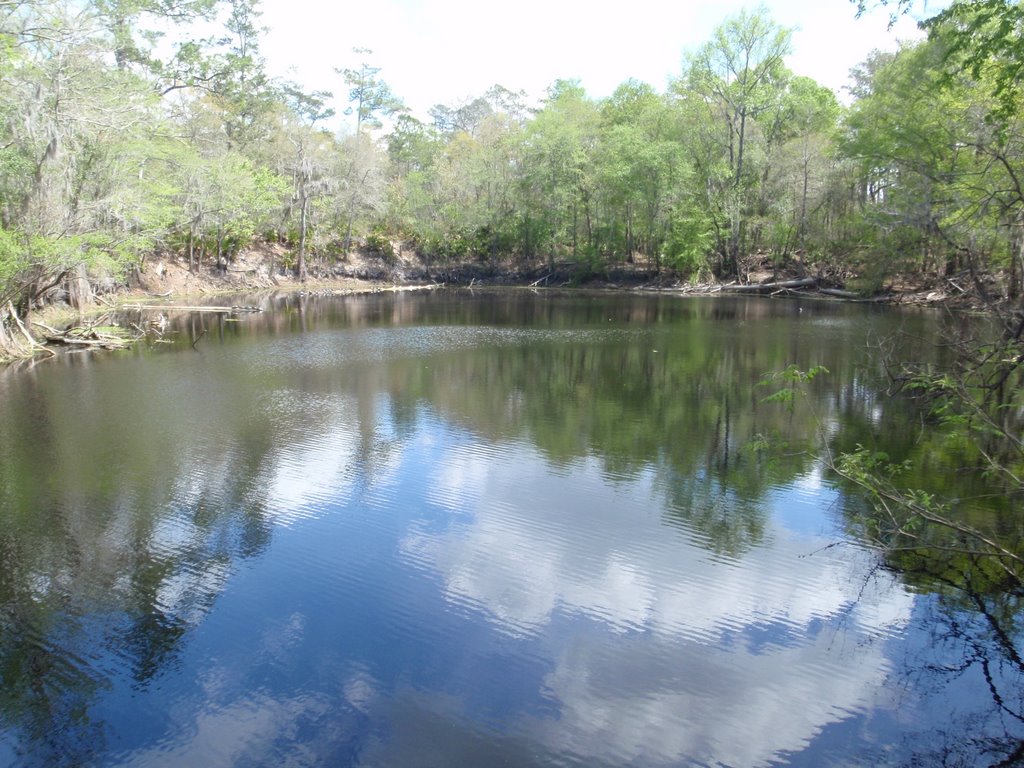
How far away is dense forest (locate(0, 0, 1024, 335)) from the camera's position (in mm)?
22000

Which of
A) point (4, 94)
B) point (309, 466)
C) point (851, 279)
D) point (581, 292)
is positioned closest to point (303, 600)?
point (309, 466)

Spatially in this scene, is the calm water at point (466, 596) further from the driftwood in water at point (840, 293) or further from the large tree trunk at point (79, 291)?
the driftwood in water at point (840, 293)

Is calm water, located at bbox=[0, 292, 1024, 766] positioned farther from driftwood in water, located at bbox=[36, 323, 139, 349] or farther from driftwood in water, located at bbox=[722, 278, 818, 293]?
driftwood in water, located at bbox=[722, 278, 818, 293]

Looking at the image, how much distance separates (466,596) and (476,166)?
172 ft

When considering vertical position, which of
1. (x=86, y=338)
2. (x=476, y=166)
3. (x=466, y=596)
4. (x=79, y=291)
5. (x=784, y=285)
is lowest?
(x=466, y=596)

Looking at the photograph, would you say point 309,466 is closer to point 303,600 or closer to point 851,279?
point 303,600

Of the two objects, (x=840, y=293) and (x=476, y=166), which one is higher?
(x=476, y=166)

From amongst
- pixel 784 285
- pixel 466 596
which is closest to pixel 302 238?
pixel 784 285

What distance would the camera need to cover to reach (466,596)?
311 inches

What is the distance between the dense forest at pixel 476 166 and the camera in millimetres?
22000

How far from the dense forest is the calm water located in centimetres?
876

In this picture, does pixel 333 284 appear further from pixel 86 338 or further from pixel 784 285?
pixel 784 285

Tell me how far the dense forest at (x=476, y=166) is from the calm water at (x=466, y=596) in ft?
28.7

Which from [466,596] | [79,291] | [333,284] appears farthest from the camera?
Result: [333,284]
